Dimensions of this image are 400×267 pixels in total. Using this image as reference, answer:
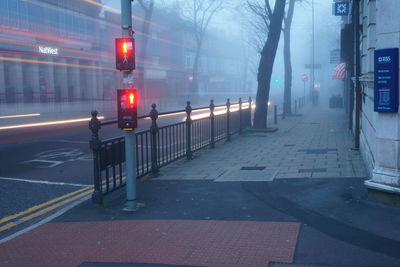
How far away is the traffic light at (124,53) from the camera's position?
5879mm

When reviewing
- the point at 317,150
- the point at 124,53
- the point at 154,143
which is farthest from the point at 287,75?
the point at 124,53

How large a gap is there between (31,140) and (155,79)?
110ft

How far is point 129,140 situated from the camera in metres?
6.20

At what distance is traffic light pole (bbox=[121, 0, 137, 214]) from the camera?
5992 millimetres

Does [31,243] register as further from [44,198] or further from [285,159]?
[285,159]

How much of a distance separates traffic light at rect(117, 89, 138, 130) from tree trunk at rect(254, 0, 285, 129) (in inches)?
518

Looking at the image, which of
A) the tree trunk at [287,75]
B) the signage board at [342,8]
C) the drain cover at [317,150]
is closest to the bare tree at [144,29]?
the tree trunk at [287,75]

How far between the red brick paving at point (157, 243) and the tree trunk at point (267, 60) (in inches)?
537

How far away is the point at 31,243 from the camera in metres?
5.08

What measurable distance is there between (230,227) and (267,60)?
14.4m

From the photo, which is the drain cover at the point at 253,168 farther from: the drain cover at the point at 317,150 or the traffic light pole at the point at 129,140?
the traffic light pole at the point at 129,140

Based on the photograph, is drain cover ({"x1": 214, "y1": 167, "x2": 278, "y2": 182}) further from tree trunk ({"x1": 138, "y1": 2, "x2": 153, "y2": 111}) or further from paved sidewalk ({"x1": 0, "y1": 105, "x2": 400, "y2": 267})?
tree trunk ({"x1": 138, "y1": 2, "x2": 153, "y2": 111})

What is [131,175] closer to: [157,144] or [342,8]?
[157,144]

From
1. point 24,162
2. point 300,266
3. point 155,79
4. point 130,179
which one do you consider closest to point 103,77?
point 155,79
